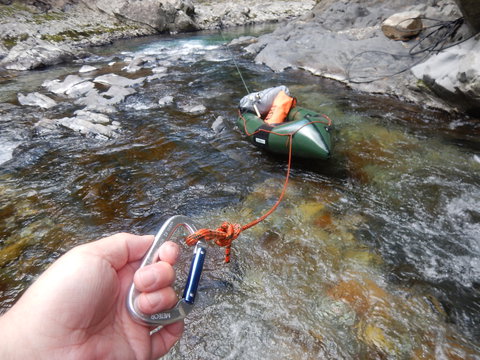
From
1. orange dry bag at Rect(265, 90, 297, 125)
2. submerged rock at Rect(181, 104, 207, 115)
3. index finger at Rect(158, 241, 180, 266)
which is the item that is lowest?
submerged rock at Rect(181, 104, 207, 115)

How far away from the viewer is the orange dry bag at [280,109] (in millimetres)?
6273

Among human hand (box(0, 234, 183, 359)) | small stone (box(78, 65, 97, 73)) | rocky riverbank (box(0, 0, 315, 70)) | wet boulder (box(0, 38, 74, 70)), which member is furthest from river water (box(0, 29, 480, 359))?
rocky riverbank (box(0, 0, 315, 70))

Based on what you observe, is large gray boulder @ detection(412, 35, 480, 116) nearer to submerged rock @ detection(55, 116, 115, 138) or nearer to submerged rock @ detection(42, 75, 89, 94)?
submerged rock @ detection(55, 116, 115, 138)

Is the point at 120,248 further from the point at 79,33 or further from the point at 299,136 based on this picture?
the point at 79,33

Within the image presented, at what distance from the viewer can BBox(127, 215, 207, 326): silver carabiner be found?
5.01 ft

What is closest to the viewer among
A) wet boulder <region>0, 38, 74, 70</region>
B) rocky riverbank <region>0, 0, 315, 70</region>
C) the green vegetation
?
wet boulder <region>0, 38, 74, 70</region>

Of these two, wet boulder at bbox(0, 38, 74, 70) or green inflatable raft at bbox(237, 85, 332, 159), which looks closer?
green inflatable raft at bbox(237, 85, 332, 159)

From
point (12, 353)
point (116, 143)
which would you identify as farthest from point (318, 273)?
point (116, 143)

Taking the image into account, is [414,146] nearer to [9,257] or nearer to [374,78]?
[374,78]

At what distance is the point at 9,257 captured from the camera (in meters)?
3.52

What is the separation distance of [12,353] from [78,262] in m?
0.46

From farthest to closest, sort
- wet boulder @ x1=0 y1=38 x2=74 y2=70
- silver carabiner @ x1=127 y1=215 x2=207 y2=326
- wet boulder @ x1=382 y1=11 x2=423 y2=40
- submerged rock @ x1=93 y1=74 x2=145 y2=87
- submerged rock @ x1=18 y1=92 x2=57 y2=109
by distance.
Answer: wet boulder @ x1=0 y1=38 x2=74 y2=70, submerged rock @ x1=93 y1=74 x2=145 y2=87, wet boulder @ x1=382 y1=11 x2=423 y2=40, submerged rock @ x1=18 y1=92 x2=57 y2=109, silver carabiner @ x1=127 y1=215 x2=207 y2=326

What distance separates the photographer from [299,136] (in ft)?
16.4

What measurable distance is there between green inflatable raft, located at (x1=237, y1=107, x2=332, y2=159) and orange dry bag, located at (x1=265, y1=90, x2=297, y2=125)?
0.45 m
